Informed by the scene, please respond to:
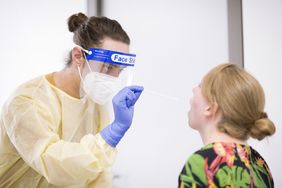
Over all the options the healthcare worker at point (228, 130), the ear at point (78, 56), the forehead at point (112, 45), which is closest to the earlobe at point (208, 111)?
the healthcare worker at point (228, 130)

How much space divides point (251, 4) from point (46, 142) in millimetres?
1332

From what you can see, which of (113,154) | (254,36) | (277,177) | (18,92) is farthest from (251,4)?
(18,92)

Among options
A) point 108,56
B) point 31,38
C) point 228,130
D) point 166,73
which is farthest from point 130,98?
point 31,38

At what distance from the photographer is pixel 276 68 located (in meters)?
1.79

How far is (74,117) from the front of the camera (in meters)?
1.46

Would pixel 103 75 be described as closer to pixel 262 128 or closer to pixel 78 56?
pixel 78 56

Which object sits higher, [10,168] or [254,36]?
[254,36]

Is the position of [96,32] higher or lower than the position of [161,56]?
higher

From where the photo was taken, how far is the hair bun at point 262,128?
1.07 metres

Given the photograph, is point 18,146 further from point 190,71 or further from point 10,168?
point 190,71

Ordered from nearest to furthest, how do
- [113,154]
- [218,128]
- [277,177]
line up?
1. [218,128]
2. [113,154]
3. [277,177]

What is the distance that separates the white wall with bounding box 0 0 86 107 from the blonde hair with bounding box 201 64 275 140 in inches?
61.1

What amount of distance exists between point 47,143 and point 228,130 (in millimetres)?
650

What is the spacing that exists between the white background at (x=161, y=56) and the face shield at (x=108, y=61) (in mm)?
613
